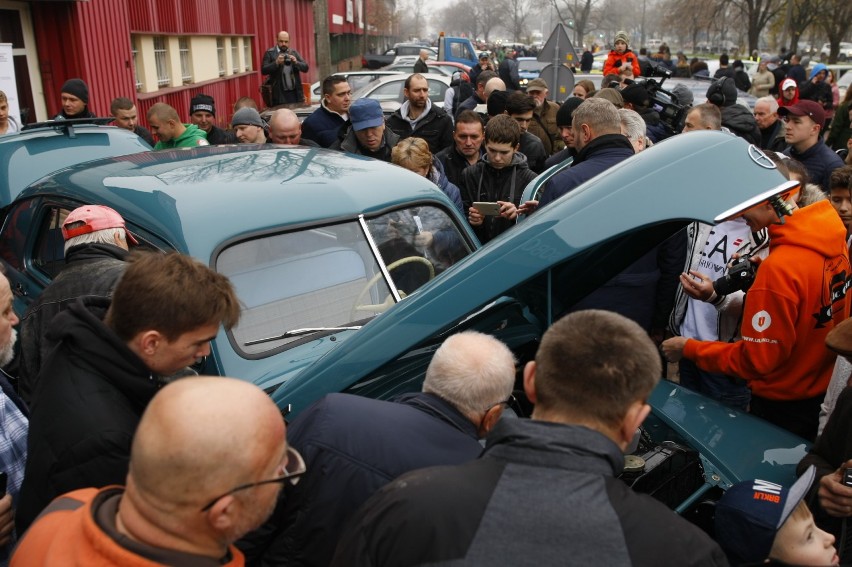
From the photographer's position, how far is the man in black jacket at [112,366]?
200 cm

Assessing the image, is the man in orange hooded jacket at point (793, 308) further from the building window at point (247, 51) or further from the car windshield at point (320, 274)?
the building window at point (247, 51)

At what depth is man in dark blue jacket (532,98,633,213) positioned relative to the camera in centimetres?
403

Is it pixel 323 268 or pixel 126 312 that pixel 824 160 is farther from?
pixel 126 312

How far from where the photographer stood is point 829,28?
38.0 m

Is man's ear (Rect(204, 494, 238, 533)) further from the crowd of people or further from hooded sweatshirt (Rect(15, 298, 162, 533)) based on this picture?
hooded sweatshirt (Rect(15, 298, 162, 533))

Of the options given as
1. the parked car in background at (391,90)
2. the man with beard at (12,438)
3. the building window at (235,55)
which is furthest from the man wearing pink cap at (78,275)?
the building window at (235,55)

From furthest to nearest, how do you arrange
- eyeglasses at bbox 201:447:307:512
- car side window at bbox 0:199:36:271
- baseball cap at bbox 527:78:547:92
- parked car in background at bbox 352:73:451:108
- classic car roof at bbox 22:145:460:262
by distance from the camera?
parked car in background at bbox 352:73:451:108 → baseball cap at bbox 527:78:547:92 → car side window at bbox 0:199:36:271 → classic car roof at bbox 22:145:460:262 → eyeglasses at bbox 201:447:307:512

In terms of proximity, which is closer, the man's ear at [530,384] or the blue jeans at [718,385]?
the man's ear at [530,384]

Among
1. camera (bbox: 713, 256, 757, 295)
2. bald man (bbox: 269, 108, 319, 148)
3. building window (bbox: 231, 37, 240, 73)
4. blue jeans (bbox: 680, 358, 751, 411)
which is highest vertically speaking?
building window (bbox: 231, 37, 240, 73)

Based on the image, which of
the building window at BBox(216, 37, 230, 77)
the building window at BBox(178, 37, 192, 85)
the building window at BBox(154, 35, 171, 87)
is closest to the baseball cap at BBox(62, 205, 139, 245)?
the building window at BBox(154, 35, 171, 87)

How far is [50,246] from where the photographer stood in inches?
172

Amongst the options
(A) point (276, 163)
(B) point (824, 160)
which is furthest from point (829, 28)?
(A) point (276, 163)

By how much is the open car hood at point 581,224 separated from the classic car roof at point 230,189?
3.96 ft

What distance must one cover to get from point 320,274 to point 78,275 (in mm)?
1044
